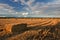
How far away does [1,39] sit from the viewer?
770 cm

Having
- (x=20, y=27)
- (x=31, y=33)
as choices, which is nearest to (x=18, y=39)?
(x=31, y=33)

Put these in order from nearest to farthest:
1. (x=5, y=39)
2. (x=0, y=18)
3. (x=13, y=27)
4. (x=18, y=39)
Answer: (x=18, y=39) < (x=5, y=39) < (x=13, y=27) < (x=0, y=18)

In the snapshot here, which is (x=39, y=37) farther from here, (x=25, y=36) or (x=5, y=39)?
(x=5, y=39)

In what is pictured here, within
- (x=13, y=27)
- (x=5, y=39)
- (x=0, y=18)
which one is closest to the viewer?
(x=5, y=39)

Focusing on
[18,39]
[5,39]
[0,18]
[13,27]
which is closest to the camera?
[18,39]

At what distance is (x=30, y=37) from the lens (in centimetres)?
719

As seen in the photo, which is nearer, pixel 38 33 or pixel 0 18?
pixel 38 33

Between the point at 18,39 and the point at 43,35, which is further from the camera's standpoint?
the point at 43,35

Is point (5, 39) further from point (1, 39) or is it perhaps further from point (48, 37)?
point (48, 37)

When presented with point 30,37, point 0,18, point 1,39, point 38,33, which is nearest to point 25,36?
point 30,37

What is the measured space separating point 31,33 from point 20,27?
3142 millimetres

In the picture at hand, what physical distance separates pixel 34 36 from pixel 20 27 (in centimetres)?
349

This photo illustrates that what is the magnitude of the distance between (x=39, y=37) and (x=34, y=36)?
0.23m

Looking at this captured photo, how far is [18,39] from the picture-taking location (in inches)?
277
